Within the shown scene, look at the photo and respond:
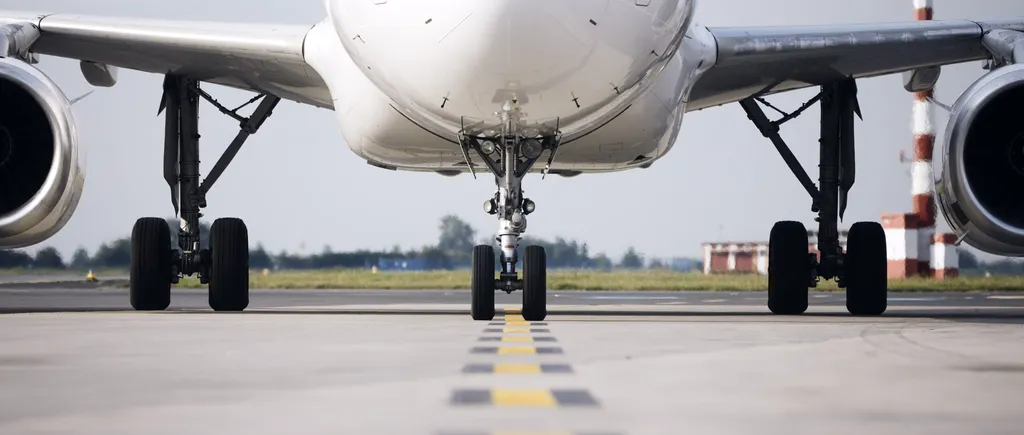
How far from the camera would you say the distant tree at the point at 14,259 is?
103 ft

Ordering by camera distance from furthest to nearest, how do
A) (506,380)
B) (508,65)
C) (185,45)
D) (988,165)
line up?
(185,45), (988,165), (508,65), (506,380)

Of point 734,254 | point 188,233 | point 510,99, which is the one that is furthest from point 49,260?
point 734,254

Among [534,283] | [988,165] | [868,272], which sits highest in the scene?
[988,165]

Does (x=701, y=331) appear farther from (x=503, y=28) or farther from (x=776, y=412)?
(x=776, y=412)

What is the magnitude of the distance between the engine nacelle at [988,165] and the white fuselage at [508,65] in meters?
2.48

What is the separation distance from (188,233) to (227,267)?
0.67 m

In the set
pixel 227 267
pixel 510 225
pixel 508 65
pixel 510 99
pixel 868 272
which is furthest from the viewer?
pixel 227 267

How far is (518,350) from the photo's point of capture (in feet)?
26.1

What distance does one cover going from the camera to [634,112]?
488 inches

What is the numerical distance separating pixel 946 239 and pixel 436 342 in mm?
40845

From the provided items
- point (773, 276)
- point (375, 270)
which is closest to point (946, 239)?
point (375, 270)

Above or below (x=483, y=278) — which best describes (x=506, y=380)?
below

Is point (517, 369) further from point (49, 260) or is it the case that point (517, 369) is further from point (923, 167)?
point (923, 167)

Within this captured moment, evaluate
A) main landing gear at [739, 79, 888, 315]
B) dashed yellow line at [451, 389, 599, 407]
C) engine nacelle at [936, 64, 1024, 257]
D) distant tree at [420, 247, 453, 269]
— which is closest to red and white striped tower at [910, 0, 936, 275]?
distant tree at [420, 247, 453, 269]
